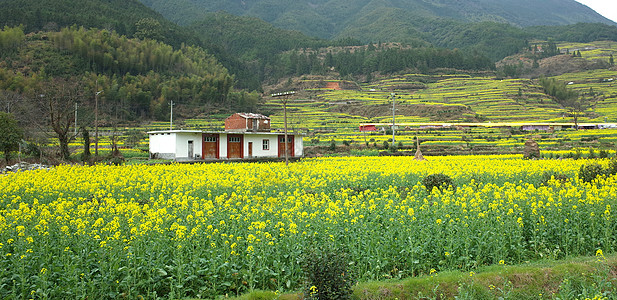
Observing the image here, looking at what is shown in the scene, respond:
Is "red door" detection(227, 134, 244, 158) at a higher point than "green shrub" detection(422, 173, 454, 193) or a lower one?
higher

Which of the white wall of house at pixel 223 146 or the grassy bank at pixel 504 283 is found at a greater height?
the white wall of house at pixel 223 146

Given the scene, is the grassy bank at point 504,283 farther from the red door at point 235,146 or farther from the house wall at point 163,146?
the red door at point 235,146

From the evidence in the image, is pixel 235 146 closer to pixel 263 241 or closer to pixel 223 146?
pixel 223 146

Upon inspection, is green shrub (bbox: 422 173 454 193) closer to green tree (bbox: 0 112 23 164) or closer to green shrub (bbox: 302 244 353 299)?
green shrub (bbox: 302 244 353 299)

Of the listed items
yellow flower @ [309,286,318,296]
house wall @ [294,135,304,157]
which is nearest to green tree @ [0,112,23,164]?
house wall @ [294,135,304,157]

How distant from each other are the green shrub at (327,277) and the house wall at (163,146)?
2842cm

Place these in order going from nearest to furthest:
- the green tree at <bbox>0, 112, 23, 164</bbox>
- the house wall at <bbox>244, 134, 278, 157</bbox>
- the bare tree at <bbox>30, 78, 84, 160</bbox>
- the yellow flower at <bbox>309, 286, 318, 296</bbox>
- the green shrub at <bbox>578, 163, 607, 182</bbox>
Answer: the yellow flower at <bbox>309, 286, 318, 296</bbox> < the green shrub at <bbox>578, 163, 607, 182</bbox> < the green tree at <bbox>0, 112, 23, 164</bbox> < the bare tree at <bbox>30, 78, 84, 160</bbox> < the house wall at <bbox>244, 134, 278, 157</bbox>

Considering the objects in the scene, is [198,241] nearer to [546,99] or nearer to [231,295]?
[231,295]

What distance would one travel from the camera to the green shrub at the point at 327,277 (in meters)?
6.41

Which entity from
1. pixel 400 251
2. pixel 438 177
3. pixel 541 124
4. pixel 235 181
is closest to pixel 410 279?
pixel 400 251

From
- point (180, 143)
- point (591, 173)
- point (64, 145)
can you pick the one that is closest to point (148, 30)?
point (64, 145)

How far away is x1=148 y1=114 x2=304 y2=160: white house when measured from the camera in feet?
109

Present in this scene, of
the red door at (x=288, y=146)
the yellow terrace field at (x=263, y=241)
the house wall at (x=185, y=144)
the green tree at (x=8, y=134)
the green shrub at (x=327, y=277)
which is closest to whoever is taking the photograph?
the green shrub at (x=327, y=277)

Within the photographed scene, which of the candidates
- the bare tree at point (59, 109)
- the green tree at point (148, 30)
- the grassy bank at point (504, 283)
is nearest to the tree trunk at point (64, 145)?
the bare tree at point (59, 109)
